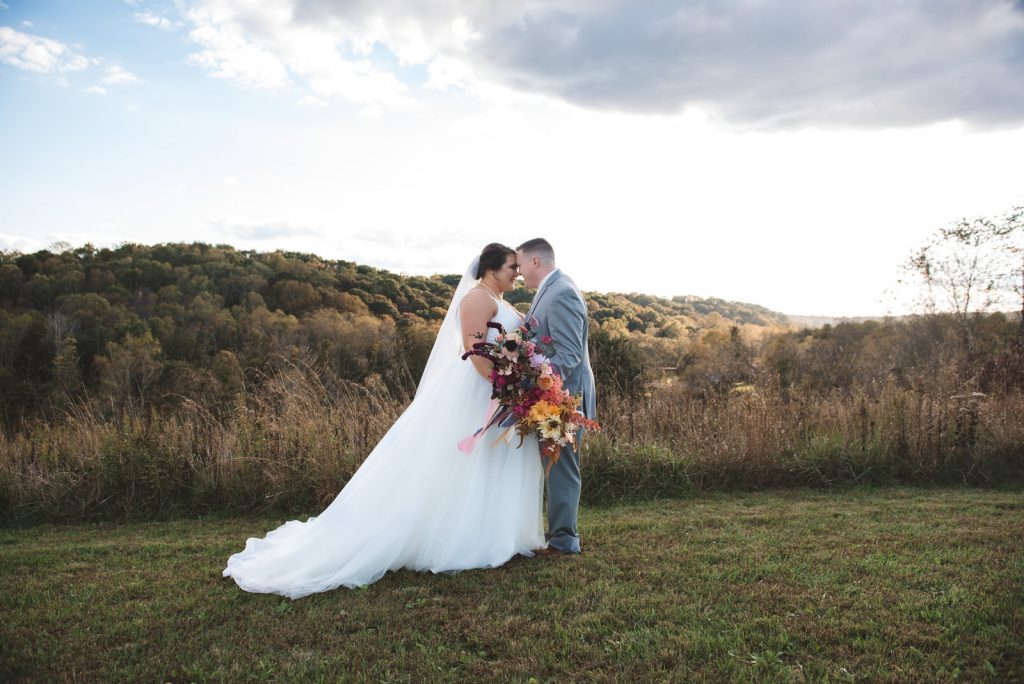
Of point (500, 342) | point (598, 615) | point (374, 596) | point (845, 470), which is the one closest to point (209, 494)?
point (374, 596)

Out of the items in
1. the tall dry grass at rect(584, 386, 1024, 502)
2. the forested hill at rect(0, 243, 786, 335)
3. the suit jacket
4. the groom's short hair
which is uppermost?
the forested hill at rect(0, 243, 786, 335)

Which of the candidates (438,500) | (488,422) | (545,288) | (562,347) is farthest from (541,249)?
(438,500)

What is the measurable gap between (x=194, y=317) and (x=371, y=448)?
29.8 metres

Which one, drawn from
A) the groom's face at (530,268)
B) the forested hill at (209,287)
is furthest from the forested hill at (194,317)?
the groom's face at (530,268)

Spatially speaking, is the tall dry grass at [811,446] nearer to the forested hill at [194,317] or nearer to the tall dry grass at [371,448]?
the tall dry grass at [371,448]

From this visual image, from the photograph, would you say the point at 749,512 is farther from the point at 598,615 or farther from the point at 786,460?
the point at 598,615

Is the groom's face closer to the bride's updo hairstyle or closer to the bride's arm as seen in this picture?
the bride's updo hairstyle

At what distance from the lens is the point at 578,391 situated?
4.75 meters

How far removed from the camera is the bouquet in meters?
4.19

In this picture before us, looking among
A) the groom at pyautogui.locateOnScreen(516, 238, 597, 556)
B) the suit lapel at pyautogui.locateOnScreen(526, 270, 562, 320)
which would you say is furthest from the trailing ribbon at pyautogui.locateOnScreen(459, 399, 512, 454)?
the suit lapel at pyautogui.locateOnScreen(526, 270, 562, 320)

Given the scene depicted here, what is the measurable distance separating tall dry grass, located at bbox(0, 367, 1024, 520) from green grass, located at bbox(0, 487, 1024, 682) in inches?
37.9

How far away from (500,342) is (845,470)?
4915 millimetres

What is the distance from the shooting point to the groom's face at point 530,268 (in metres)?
4.79

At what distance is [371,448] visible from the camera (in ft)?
22.5
